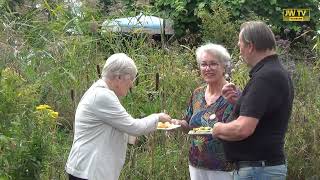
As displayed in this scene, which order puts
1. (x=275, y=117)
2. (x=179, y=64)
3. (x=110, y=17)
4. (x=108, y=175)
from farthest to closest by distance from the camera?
(x=110, y=17) < (x=179, y=64) < (x=108, y=175) < (x=275, y=117)

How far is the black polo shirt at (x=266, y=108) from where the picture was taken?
4.24m

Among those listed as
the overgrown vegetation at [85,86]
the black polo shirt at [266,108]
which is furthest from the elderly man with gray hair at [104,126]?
the black polo shirt at [266,108]

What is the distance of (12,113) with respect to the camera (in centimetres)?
582

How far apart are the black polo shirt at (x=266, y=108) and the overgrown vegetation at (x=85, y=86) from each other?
1.84 meters

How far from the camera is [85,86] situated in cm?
726

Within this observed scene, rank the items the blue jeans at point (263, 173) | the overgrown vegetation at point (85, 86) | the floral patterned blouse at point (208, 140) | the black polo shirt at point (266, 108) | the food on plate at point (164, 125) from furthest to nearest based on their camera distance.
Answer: the overgrown vegetation at point (85, 86) < the food on plate at point (164, 125) < the floral patterned blouse at point (208, 140) < the blue jeans at point (263, 173) < the black polo shirt at point (266, 108)

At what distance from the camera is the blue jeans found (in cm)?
438

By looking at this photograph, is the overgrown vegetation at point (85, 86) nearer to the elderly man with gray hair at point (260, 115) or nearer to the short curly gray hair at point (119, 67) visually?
the short curly gray hair at point (119, 67)

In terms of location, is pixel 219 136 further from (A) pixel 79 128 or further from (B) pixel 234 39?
(B) pixel 234 39

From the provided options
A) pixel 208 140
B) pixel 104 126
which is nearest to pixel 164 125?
pixel 208 140

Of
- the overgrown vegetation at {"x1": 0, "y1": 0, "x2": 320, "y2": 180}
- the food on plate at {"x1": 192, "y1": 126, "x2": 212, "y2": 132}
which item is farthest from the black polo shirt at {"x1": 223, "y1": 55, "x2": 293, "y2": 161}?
the overgrown vegetation at {"x1": 0, "y1": 0, "x2": 320, "y2": 180}

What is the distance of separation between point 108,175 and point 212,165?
2.50 feet

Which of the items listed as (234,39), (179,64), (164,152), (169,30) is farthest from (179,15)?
(164,152)

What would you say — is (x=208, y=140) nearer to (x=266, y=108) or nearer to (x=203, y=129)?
(x=203, y=129)
